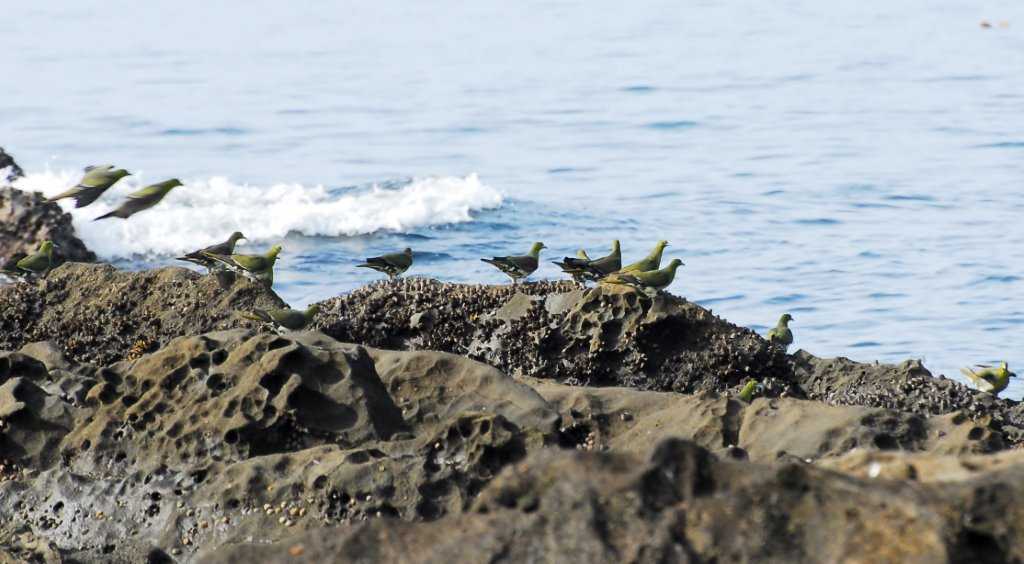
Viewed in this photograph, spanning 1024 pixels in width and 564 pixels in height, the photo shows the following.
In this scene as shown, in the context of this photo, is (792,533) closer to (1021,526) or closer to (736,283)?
(1021,526)

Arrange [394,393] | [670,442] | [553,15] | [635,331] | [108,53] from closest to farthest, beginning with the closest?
1. [670,442]
2. [394,393]
3. [635,331]
4. [108,53]
5. [553,15]

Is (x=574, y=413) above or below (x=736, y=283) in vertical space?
above

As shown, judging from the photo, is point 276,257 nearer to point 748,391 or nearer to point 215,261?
point 215,261

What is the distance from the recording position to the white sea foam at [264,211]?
1959cm

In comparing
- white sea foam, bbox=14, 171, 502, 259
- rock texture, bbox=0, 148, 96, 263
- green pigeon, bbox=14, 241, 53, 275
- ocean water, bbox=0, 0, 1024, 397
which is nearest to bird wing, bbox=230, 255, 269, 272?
green pigeon, bbox=14, 241, 53, 275

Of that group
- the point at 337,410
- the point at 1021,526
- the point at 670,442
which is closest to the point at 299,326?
the point at 337,410

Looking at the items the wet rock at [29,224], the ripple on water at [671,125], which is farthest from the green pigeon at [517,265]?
the ripple on water at [671,125]

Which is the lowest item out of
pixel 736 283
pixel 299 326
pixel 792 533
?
pixel 736 283

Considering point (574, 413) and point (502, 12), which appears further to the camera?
point (502, 12)

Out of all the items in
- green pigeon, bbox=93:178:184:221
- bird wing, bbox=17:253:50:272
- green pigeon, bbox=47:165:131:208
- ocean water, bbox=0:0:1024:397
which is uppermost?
green pigeon, bbox=47:165:131:208

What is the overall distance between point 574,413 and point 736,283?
10.6 metres

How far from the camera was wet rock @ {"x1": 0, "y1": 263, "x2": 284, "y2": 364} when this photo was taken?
8.86 meters

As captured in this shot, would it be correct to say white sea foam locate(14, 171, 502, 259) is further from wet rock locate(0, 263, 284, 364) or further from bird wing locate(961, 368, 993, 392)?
bird wing locate(961, 368, 993, 392)

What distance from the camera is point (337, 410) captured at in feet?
19.6
